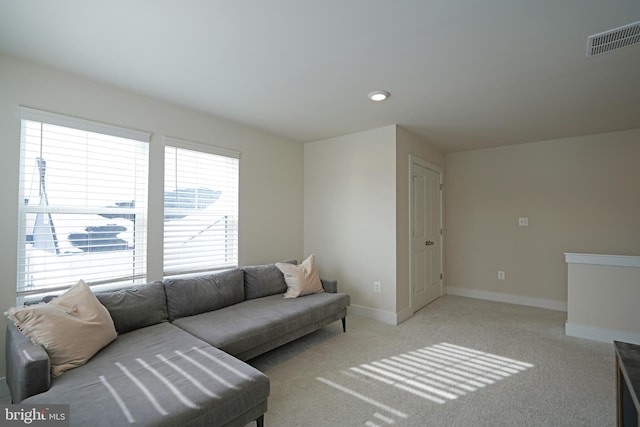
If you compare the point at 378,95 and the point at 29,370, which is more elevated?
the point at 378,95

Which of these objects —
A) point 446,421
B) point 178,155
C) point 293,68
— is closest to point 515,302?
point 446,421

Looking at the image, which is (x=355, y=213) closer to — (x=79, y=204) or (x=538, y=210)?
(x=538, y=210)

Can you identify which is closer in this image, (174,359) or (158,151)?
(174,359)

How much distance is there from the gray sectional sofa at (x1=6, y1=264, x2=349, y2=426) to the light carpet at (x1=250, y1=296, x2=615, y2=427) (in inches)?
12.8

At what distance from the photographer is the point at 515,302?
4.64 meters

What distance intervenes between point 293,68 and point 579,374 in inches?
136

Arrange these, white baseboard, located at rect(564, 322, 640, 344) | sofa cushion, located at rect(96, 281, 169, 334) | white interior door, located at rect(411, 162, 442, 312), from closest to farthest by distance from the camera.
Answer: sofa cushion, located at rect(96, 281, 169, 334), white baseboard, located at rect(564, 322, 640, 344), white interior door, located at rect(411, 162, 442, 312)

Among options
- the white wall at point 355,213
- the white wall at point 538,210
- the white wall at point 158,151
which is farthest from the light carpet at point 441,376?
the white wall at point 158,151

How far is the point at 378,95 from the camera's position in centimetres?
283

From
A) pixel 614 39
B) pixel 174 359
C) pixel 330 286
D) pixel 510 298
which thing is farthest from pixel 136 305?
pixel 510 298

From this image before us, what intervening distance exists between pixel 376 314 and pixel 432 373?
4.51 feet

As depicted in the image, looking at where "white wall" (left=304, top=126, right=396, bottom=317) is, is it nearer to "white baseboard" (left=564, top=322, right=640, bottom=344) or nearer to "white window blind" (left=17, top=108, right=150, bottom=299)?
"white baseboard" (left=564, top=322, right=640, bottom=344)

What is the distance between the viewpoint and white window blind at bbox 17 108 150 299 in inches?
90.8

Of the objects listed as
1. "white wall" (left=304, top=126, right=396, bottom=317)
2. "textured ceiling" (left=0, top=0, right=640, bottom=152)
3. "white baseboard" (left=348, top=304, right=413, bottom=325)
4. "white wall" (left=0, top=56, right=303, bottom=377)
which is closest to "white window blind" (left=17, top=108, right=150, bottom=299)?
"white wall" (left=0, top=56, right=303, bottom=377)
